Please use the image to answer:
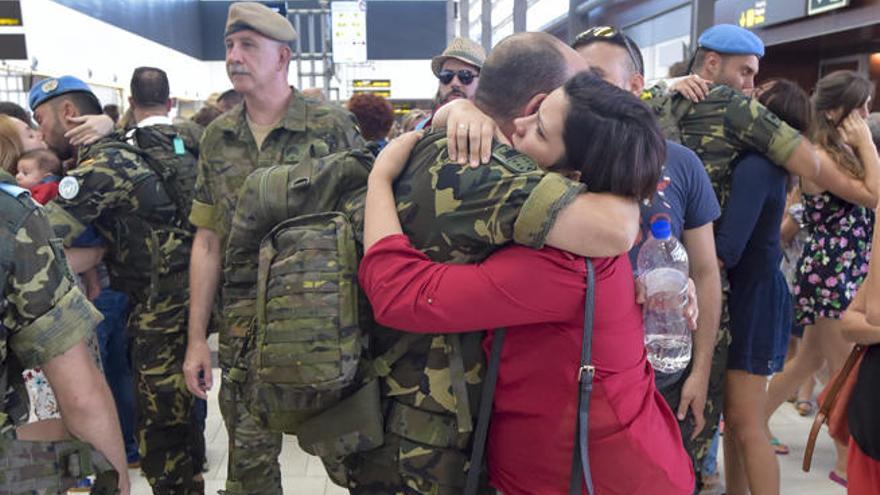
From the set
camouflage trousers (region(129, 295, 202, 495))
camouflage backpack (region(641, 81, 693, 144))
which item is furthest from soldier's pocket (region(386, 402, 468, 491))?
camouflage trousers (region(129, 295, 202, 495))

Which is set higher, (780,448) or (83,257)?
(83,257)

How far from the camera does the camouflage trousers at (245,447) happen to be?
2.11 m

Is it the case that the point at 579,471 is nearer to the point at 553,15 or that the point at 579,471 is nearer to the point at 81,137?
the point at 81,137

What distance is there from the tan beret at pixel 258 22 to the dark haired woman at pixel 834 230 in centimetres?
211

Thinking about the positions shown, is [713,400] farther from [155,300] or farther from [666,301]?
[155,300]

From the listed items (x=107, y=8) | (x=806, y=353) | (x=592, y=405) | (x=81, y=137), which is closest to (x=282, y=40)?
(x=81, y=137)

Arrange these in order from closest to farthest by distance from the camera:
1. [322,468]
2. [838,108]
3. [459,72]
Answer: [838,108], [459,72], [322,468]

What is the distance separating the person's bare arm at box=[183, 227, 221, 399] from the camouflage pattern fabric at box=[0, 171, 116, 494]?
0.98 metres

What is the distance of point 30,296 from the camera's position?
117 centimetres

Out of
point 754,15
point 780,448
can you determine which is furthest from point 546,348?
point 754,15

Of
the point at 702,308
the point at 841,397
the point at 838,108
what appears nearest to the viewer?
the point at 841,397

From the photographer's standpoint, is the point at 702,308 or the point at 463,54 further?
the point at 463,54

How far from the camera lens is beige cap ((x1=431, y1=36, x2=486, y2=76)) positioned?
3.10m

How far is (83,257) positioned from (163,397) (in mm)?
614
